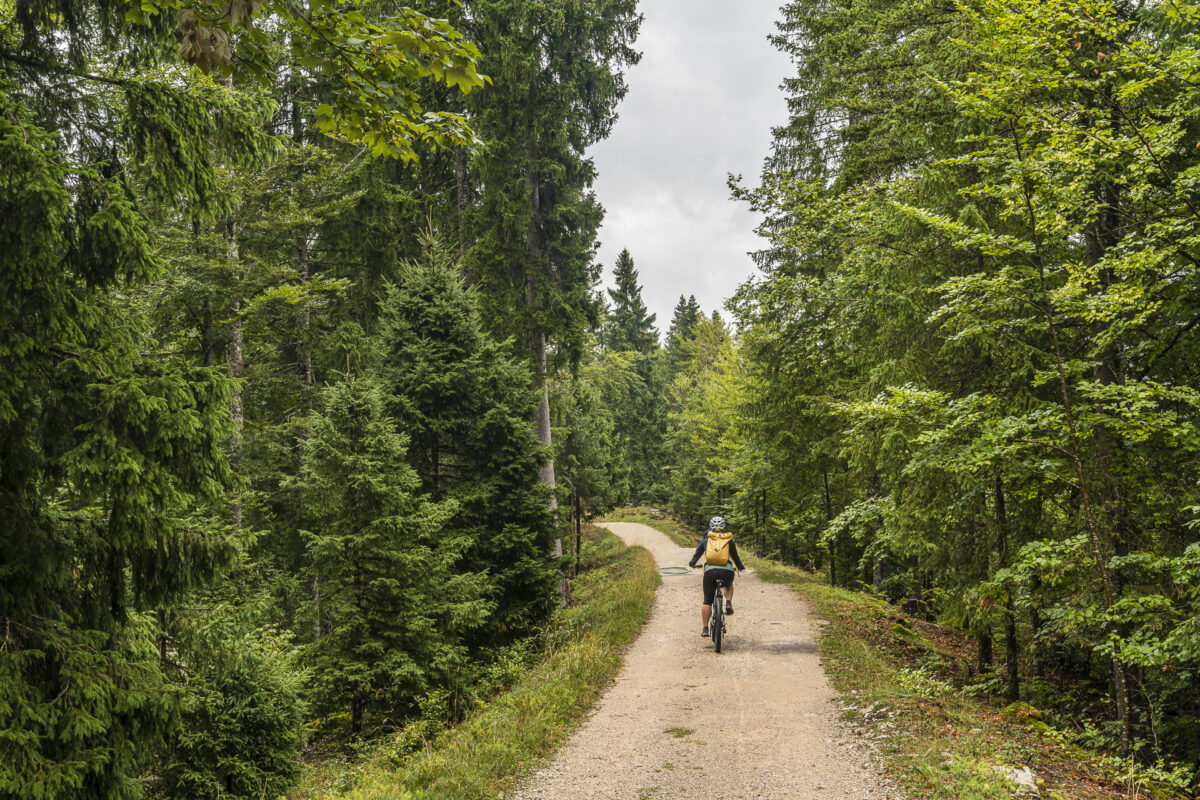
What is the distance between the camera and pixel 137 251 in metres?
4.24

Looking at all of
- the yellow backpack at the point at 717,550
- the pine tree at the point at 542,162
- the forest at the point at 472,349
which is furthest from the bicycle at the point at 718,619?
the pine tree at the point at 542,162

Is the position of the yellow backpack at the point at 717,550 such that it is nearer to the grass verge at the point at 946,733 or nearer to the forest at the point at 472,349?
the forest at the point at 472,349

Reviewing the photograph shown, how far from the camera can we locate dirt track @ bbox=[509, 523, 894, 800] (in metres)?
5.56

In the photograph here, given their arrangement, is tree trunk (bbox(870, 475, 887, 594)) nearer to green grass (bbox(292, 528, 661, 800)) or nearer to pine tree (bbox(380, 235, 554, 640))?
green grass (bbox(292, 528, 661, 800))

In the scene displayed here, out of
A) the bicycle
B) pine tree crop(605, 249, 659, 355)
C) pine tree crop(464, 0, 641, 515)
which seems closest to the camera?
the bicycle

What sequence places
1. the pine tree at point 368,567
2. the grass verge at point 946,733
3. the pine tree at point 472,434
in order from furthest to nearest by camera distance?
the pine tree at point 472,434 → the pine tree at point 368,567 → the grass verge at point 946,733

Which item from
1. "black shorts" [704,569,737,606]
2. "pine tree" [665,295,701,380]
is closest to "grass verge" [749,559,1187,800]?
"black shorts" [704,569,737,606]

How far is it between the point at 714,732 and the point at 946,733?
232cm

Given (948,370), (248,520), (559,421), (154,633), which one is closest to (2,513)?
(154,633)

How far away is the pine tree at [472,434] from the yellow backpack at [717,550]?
11.5 ft

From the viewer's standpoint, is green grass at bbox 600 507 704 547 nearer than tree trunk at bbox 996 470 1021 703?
No

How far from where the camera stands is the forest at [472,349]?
13.0 feet

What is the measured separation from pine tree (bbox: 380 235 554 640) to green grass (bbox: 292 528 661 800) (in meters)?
1.49

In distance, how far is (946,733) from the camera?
6.19m
